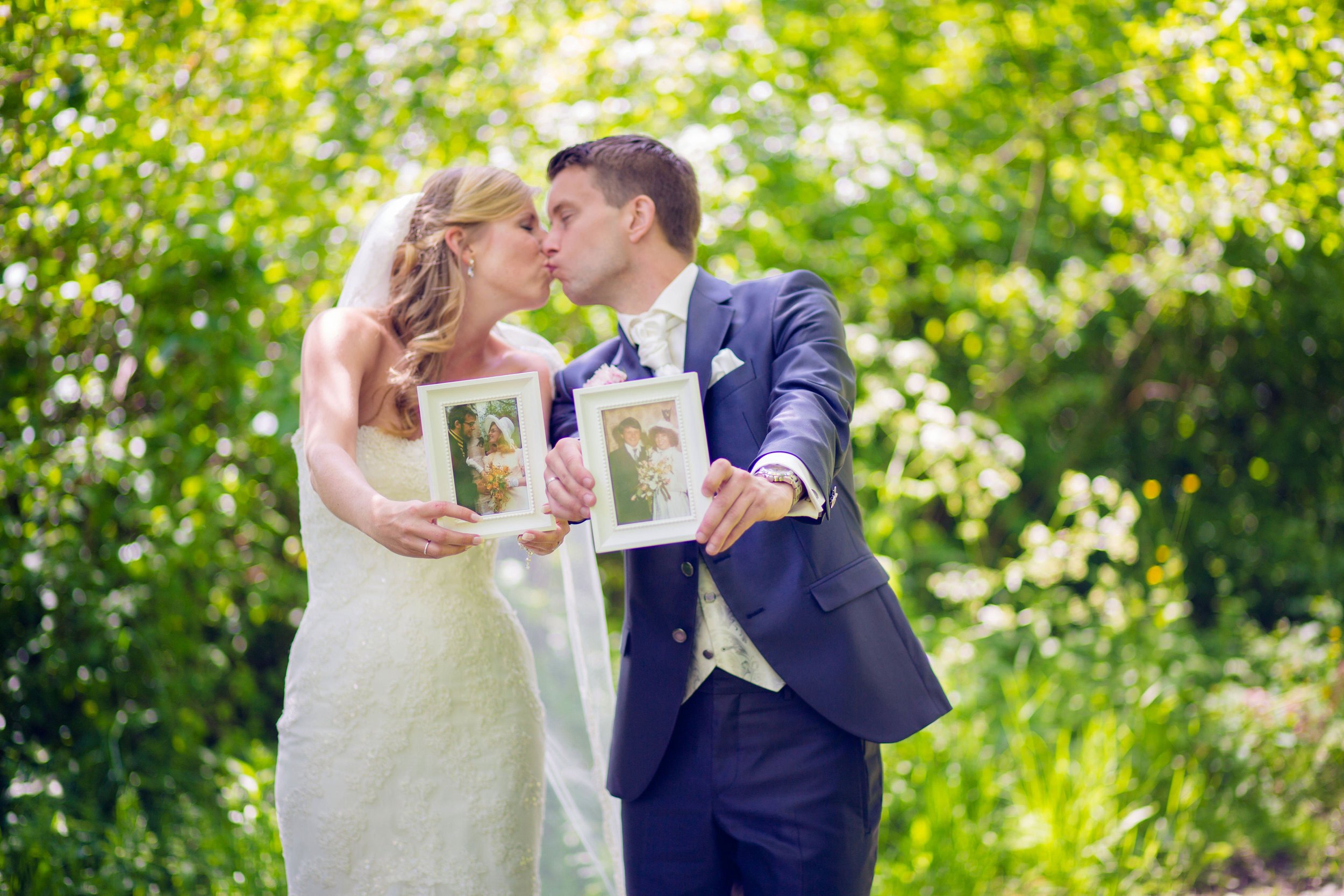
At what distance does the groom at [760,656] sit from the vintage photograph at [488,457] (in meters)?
0.10

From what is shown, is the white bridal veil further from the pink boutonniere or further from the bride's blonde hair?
the pink boutonniere

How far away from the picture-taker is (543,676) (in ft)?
9.86

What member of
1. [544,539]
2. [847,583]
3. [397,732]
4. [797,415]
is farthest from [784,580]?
[397,732]

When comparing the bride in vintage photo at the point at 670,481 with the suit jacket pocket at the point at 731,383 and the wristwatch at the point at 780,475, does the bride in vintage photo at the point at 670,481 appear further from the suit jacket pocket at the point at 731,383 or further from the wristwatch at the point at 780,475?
the suit jacket pocket at the point at 731,383

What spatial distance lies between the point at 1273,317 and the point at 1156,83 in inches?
73.5

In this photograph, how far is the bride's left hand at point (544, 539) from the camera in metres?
1.96

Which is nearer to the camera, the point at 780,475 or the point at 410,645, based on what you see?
the point at 780,475

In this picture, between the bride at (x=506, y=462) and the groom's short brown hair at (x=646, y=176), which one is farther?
the groom's short brown hair at (x=646, y=176)

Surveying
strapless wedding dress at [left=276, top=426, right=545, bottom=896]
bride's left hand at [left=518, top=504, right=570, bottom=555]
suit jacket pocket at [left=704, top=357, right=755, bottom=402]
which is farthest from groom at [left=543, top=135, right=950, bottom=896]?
strapless wedding dress at [left=276, top=426, right=545, bottom=896]

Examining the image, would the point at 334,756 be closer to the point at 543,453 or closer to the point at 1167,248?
the point at 543,453

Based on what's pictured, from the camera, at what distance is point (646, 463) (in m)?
1.81

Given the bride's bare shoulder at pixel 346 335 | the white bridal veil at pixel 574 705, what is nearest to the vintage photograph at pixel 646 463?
the bride's bare shoulder at pixel 346 335

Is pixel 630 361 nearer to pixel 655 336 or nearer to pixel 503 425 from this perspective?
pixel 655 336

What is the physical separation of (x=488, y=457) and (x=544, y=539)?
20cm
